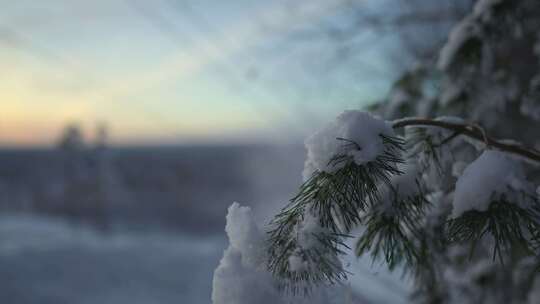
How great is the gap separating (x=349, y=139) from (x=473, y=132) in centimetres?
38

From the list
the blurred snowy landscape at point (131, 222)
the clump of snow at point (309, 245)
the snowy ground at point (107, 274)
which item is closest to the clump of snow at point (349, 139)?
the clump of snow at point (309, 245)

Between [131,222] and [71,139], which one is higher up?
[71,139]

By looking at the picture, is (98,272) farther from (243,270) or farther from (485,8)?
(243,270)

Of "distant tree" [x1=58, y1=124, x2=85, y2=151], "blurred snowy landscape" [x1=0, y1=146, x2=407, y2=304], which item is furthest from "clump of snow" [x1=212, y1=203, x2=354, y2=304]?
"distant tree" [x1=58, y1=124, x2=85, y2=151]

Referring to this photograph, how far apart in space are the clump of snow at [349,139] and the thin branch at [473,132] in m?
0.09

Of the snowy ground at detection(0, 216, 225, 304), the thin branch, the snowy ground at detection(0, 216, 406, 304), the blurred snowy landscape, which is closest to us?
the thin branch

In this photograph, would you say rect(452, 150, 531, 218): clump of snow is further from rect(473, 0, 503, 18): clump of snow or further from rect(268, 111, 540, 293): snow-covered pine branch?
rect(473, 0, 503, 18): clump of snow

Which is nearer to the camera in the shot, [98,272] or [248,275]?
[248,275]

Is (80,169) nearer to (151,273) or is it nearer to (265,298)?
(151,273)

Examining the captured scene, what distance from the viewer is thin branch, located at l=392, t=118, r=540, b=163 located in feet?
3.25

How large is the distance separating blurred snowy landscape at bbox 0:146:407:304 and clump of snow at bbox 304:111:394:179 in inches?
9.9

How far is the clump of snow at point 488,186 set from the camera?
35.1 inches

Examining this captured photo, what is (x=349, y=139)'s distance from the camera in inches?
34.6

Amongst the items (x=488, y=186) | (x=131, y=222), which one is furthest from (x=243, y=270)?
(x=131, y=222)
